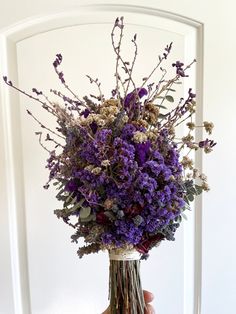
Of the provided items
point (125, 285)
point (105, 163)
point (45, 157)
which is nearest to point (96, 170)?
point (105, 163)

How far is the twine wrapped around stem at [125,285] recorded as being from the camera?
1.92 feet

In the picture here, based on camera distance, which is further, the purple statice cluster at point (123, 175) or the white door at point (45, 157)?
the white door at point (45, 157)

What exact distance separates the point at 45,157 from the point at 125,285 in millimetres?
453

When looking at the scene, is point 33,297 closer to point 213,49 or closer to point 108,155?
point 108,155

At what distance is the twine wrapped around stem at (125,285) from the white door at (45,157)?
340 mm

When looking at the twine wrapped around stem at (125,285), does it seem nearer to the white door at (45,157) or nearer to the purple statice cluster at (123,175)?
the purple statice cluster at (123,175)

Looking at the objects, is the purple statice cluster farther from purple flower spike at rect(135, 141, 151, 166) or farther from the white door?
the white door

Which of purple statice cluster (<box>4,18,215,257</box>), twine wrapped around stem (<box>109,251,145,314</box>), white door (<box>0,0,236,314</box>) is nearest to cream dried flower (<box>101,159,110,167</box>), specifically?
purple statice cluster (<box>4,18,215,257</box>)

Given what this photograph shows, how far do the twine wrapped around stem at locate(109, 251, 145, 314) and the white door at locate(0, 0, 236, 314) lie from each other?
340 millimetres

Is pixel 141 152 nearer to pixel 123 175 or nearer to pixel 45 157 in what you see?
pixel 123 175

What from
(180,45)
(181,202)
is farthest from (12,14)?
(181,202)

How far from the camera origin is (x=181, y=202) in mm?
539

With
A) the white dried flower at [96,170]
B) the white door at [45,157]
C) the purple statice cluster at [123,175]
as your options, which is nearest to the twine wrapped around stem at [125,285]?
the purple statice cluster at [123,175]

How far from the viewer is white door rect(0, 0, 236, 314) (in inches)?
34.3
